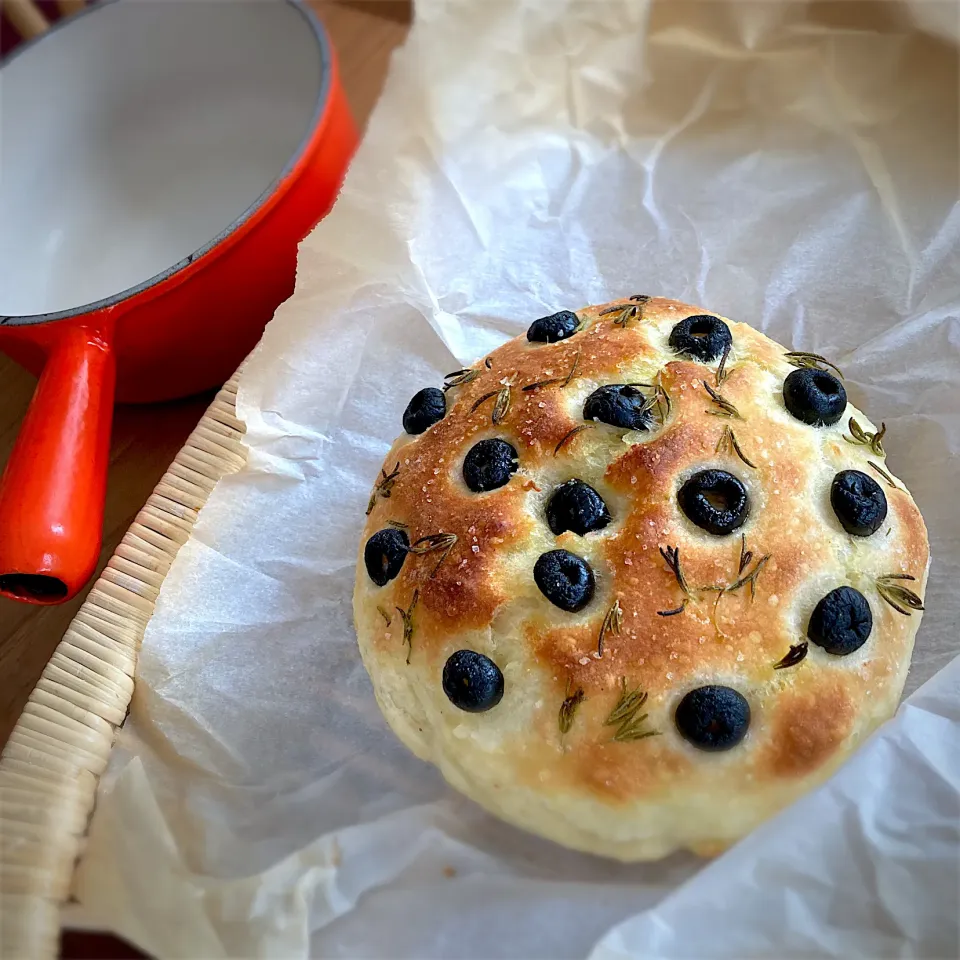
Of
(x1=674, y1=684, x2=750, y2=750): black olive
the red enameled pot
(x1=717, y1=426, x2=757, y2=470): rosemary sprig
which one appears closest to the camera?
(x1=674, y1=684, x2=750, y2=750): black olive

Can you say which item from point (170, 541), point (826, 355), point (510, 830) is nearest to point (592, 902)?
point (510, 830)

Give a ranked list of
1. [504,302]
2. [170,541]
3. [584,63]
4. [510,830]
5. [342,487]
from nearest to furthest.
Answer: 1. [510,830]
2. [170,541]
3. [342,487]
4. [504,302]
5. [584,63]

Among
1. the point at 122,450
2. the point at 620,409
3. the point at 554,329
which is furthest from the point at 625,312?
the point at 122,450

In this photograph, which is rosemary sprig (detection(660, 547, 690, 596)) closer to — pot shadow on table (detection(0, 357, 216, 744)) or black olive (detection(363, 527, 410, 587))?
black olive (detection(363, 527, 410, 587))

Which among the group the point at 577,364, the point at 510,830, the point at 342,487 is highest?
the point at 577,364

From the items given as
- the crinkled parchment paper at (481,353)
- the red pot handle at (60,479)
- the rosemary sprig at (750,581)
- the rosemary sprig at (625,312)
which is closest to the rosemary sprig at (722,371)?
the rosemary sprig at (625,312)

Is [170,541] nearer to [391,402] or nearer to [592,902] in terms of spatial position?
[391,402]

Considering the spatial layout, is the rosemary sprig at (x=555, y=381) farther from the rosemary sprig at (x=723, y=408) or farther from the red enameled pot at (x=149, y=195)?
the red enameled pot at (x=149, y=195)

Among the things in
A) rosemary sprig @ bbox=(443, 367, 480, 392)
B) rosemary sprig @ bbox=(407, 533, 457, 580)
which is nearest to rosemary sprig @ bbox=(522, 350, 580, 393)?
rosemary sprig @ bbox=(443, 367, 480, 392)
